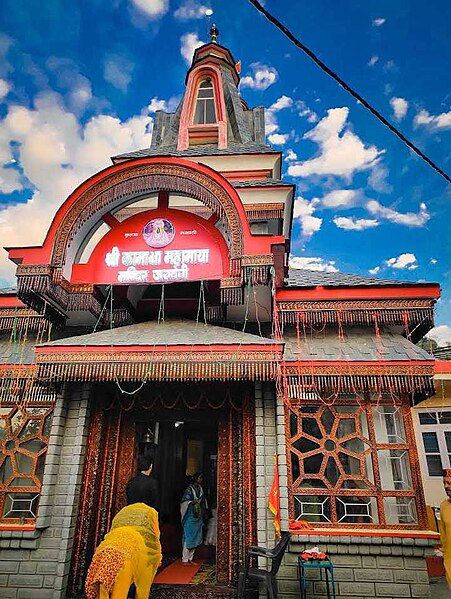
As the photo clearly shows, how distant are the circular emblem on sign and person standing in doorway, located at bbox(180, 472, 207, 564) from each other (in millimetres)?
5417

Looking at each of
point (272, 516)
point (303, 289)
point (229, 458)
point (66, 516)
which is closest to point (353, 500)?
point (272, 516)

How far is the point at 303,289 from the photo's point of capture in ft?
24.4

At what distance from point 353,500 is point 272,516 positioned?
1357mm

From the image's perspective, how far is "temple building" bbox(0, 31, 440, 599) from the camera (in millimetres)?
6168

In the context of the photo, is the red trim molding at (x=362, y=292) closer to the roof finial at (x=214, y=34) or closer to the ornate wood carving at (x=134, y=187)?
the ornate wood carving at (x=134, y=187)

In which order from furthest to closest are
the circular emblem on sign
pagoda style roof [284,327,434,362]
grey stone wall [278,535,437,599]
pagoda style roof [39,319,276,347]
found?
the circular emblem on sign < pagoda style roof [284,327,434,362] < pagoda style roof [39,319,276,347] < grey stone wall [278,535,437,599]

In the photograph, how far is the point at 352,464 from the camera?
661 cm

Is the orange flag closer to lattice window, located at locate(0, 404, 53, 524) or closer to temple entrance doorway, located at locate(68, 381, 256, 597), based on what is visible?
temple entrance doorway, located at locate(68, 381, 256, 597)

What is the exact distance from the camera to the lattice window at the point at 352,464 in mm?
6316

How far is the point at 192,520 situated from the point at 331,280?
573 cm

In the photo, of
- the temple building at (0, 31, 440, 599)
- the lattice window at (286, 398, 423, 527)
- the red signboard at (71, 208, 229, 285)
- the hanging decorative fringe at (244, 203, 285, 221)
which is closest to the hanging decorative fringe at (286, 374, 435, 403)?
the temple building at (0, 31, 440, 599)

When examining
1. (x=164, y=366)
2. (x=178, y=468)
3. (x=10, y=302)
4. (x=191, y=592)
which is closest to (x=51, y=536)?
(x=191, y=592)

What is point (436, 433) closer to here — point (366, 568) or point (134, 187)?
point (366, 568)

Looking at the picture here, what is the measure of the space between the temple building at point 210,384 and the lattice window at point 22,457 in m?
0.03
